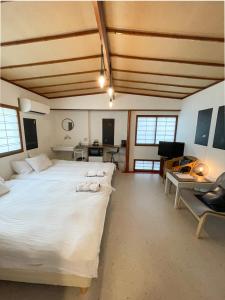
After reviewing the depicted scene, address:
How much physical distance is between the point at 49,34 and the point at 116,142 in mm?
3717

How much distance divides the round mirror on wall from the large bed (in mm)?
3313

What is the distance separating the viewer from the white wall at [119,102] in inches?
176

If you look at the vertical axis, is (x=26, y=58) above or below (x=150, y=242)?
above

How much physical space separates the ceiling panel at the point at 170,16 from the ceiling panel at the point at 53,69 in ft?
3.25

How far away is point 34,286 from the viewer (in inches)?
53.9

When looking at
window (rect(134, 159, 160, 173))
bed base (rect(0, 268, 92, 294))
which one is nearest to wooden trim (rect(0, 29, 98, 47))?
bed base (rect(0, 268, 92, 294))

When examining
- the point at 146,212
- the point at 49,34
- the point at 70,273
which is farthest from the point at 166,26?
the point at 146,212

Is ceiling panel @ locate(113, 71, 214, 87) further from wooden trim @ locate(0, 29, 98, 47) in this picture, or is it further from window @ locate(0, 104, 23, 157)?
window @ locate(0, 104, 23, 157)

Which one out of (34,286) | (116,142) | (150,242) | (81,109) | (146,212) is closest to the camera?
(34,286)

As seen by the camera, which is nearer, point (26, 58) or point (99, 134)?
point (26, 58)

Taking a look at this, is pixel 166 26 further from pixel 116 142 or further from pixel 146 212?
pixel 116 142

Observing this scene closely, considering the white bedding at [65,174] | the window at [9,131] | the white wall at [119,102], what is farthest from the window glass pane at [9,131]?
the white wall at [119,102]

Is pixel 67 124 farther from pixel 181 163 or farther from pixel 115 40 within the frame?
pixel 181 163

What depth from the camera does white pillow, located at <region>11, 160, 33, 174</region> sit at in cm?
303
